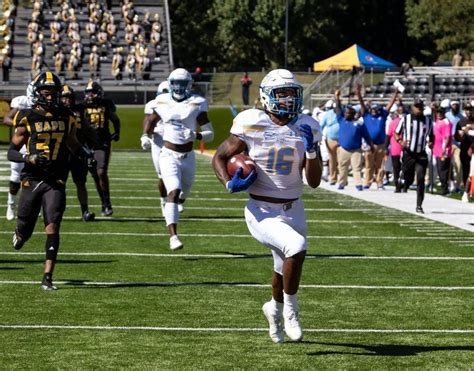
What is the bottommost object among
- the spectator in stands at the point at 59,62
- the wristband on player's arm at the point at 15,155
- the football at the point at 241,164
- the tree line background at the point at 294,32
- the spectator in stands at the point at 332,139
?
the tree line background at the point at 294,32

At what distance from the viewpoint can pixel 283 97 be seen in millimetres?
8672

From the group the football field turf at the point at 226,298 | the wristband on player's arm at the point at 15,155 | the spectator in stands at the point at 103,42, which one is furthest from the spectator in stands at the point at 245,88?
the wristband on player's arm at the point at 15,155

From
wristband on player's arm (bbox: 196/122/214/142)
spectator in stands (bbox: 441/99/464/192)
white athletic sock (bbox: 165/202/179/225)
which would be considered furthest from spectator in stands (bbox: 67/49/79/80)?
white athletic sock (bbox: 165/202/179/225)

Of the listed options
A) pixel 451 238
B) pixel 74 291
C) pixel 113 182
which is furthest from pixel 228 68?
pixel 74 291

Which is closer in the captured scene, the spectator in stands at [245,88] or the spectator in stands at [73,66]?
the spectator in stands at [245,88]

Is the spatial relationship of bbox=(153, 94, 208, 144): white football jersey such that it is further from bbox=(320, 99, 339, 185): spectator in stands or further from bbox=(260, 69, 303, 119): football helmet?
bbox=(320, 99, 339, 185): spectator in stands

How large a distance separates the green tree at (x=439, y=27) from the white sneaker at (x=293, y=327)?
47.8m

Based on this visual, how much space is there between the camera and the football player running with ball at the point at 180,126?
14.6m

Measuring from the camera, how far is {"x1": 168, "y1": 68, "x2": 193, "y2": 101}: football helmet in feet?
48.3

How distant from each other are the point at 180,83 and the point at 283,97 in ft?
20.3

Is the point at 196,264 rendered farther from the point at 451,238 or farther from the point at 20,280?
the point at 451,238

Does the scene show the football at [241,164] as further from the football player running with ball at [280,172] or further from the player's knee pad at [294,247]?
the player's knee pad at [294,247]

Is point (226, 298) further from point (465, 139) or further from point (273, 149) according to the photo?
point (465, 139)

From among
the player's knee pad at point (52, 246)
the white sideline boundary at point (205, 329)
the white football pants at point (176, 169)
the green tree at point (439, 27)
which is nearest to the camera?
the white sideline boundary at point (205, 329)
